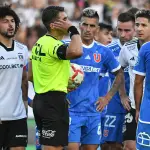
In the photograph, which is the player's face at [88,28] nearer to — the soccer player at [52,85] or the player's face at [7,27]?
the player's face at [7,27]

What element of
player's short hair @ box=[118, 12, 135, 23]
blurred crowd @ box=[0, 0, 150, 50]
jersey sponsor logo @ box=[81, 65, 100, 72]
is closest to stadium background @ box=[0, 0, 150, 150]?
blurred crowd @ box=[0, 0, 150, 50]

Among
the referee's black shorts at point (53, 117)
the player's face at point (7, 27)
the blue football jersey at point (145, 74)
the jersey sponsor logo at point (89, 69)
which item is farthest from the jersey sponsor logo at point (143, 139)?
the player's face at point (7, 27)

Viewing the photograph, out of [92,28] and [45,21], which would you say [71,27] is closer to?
[45,21]

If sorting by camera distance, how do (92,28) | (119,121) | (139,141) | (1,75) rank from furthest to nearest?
(119,121), (92,28), (1,75), (139,141)

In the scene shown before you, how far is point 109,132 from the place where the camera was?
38.5 feet

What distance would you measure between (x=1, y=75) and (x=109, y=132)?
2760 mm

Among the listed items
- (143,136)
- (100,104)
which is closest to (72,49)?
(143,136)

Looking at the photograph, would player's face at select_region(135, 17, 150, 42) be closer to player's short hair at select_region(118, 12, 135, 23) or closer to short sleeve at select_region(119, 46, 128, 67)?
short sleeve at select_region(119, 46, 128, 67)

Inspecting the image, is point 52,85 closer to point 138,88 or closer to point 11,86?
point 11,86

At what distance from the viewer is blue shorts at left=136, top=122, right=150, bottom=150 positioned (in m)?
8.72

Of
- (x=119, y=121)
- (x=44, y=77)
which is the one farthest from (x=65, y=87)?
(x=119, y=121)

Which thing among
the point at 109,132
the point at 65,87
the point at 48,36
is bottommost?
the point at 109,132

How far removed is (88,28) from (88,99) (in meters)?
1.08

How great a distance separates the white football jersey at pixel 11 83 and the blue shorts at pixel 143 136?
1.92 meters
